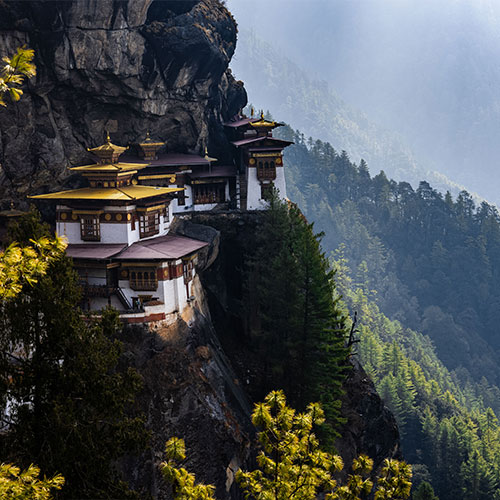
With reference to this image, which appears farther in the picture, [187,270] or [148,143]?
[148,143]

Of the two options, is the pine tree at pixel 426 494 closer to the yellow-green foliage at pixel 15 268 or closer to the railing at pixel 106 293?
the railing at pixel 106 293

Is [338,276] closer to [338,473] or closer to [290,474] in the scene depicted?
[338,473]

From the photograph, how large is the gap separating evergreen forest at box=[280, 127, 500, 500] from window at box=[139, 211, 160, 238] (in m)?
50.1

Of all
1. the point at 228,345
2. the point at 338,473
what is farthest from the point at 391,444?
the point at 228,345

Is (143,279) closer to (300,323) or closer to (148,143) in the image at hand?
(300,323)

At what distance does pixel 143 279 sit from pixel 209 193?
52.7ft

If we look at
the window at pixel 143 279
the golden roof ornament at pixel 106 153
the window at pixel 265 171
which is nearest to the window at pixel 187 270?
the window at pixel 143 279

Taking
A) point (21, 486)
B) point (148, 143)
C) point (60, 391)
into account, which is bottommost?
point (60, 391)

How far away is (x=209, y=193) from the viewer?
4875cm

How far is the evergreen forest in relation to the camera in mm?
103625

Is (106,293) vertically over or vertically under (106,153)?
under

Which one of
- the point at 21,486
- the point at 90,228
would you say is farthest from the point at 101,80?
the point at 21,486

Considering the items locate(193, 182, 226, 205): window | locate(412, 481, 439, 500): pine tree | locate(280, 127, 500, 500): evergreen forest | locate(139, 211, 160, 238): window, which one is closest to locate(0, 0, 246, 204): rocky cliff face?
locate(193, 182, 226, 205): window

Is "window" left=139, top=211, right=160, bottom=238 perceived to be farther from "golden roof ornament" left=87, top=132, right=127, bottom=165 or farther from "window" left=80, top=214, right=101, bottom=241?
"golden roof ornament" left=87, top=132, right=127, bottom=165
